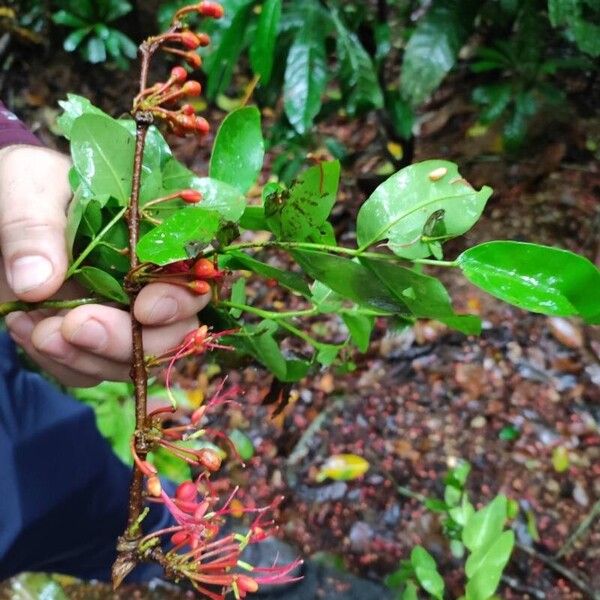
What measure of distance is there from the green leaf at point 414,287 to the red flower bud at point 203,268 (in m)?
0.14

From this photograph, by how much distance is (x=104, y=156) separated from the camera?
0.59 m

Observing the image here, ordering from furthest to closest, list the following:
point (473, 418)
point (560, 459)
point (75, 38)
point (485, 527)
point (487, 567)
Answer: point (75, 38) < point (473, 418) < point (560, 459) < point (485, 527) < point (487, 567)

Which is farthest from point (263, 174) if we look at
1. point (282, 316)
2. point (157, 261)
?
point (157, 261)

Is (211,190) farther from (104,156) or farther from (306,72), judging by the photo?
(306,72)

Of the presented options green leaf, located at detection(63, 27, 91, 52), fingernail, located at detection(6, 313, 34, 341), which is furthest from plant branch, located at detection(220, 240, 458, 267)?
green leaf, located at detection(63, 27, 91, 52)

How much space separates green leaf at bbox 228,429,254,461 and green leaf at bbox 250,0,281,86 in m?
0.92

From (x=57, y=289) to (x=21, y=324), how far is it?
0.27m

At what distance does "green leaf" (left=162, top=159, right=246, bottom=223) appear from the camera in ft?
1.90

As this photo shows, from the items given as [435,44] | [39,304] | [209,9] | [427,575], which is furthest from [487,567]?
[435,44]

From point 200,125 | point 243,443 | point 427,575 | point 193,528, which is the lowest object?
point 243,443

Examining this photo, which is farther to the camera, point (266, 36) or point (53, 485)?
→ point (266, 36)

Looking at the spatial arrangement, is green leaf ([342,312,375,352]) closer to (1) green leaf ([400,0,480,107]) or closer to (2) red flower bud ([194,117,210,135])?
(2) red flower bud ([194,117,210,135])

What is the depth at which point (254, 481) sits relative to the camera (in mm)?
1769

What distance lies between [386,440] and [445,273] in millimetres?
541
